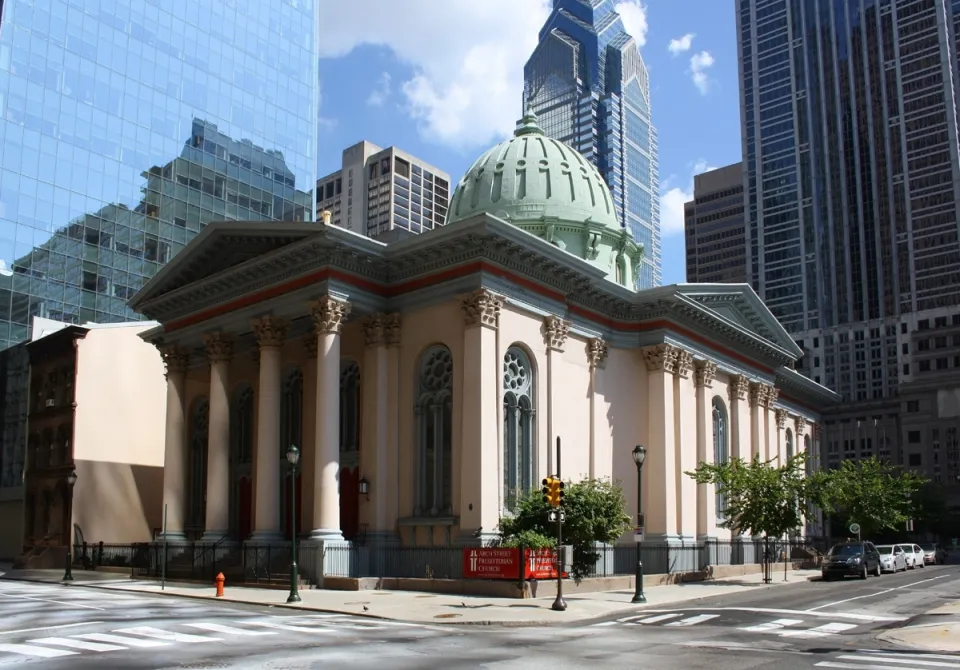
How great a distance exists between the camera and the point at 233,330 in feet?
134

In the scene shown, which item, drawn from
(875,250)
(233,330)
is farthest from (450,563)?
(875,250)

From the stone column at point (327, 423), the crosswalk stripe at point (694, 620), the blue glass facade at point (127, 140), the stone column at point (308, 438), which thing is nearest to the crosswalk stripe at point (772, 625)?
the crosswalk stripe at point (694, 620)

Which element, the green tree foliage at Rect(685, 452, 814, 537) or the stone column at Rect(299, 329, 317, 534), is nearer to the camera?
the stone column at Rect(299, 329, 317, 534)

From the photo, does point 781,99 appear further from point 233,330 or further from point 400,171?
point 233,330

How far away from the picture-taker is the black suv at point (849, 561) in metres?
40.2

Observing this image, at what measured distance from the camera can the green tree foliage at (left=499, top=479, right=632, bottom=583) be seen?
32.2 meters

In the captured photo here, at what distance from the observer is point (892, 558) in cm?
4750

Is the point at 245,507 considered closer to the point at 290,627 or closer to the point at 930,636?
the point at 290,627

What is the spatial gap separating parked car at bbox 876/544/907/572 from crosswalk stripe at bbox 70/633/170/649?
3726 centimetres

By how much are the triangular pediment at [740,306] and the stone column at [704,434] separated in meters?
2.67

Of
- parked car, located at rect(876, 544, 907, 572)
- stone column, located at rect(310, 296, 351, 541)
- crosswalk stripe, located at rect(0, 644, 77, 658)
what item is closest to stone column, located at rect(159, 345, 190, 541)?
stone column, located at rect(310, 296, 351, 541)

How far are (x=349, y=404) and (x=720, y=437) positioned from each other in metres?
20.0

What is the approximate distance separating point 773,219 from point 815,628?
15694cm

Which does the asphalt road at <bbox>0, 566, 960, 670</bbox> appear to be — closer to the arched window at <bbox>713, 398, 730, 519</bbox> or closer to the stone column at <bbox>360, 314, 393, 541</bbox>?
the stone column at <bbox>360, 314, 393, 541</bbox>
